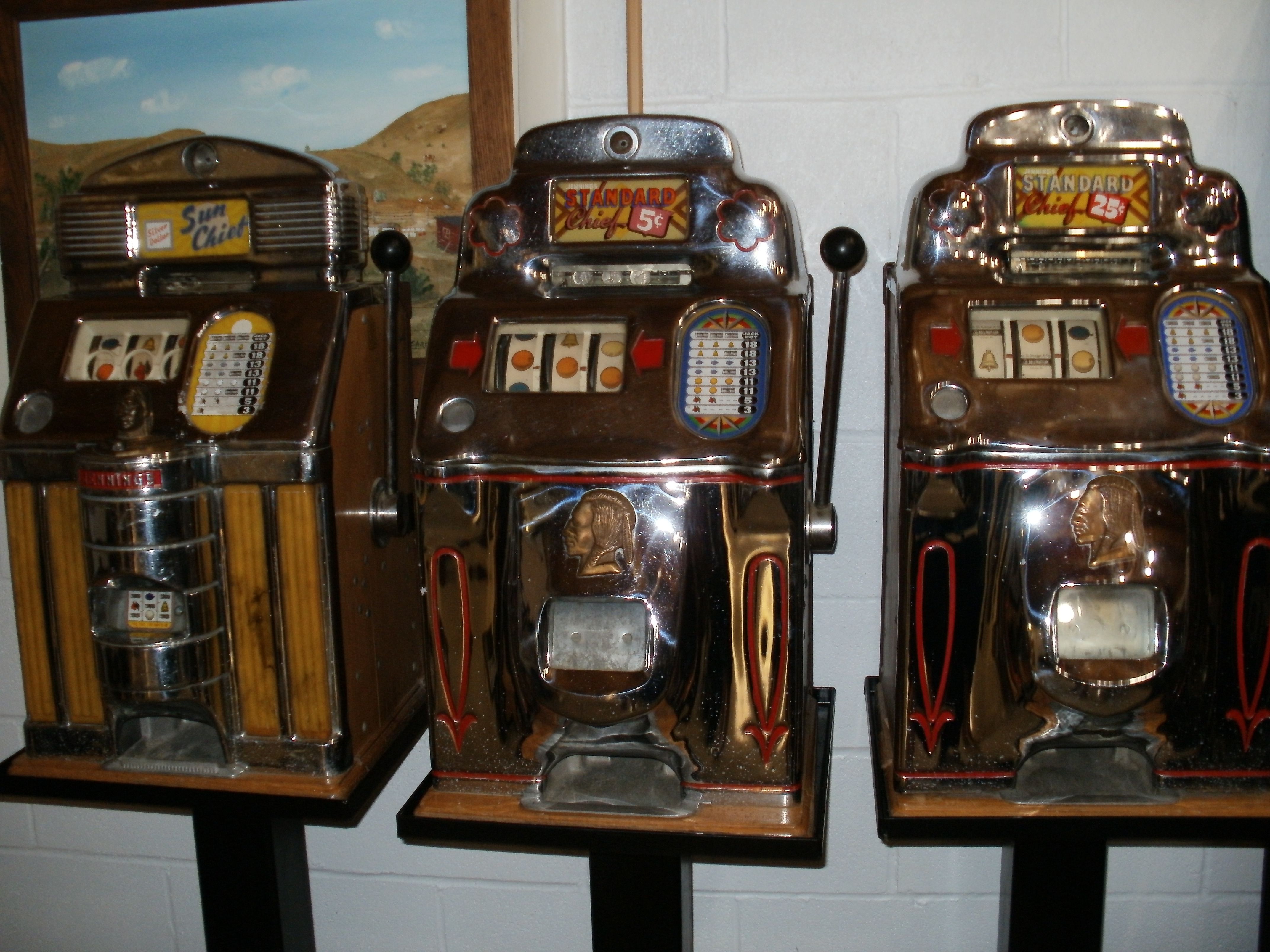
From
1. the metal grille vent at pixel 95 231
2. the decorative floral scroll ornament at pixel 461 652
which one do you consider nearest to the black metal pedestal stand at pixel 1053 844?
the decorative floral scroll ornament at pixel 461 652

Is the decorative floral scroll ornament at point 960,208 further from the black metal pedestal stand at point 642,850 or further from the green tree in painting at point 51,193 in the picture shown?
the green tree in painting at point 51,193

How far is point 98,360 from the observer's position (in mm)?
1509

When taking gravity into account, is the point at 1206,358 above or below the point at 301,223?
below

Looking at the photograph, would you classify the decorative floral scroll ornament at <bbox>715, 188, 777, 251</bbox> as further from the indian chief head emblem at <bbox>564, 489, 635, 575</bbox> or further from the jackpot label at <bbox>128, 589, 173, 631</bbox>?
the jackpot label at <bbox>128, 589, 173, 631</bbox>

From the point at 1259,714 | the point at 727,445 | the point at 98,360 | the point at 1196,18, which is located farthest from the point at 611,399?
the point at 1196,18

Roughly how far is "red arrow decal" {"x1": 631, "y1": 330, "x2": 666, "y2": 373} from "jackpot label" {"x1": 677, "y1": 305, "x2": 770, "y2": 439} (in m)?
0.03

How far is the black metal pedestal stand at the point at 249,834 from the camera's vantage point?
4.64ft

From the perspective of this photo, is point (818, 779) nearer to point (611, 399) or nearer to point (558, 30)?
point (611, 399)

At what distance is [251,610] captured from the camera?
1.42 m

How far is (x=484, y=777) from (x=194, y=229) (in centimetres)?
93

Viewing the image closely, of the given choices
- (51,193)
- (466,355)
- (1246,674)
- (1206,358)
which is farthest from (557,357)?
(51,193)

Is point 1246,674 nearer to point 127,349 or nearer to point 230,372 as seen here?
point 230,372

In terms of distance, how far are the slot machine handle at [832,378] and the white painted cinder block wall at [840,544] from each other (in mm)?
311

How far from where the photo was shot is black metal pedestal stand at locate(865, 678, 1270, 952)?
1.26 meters
